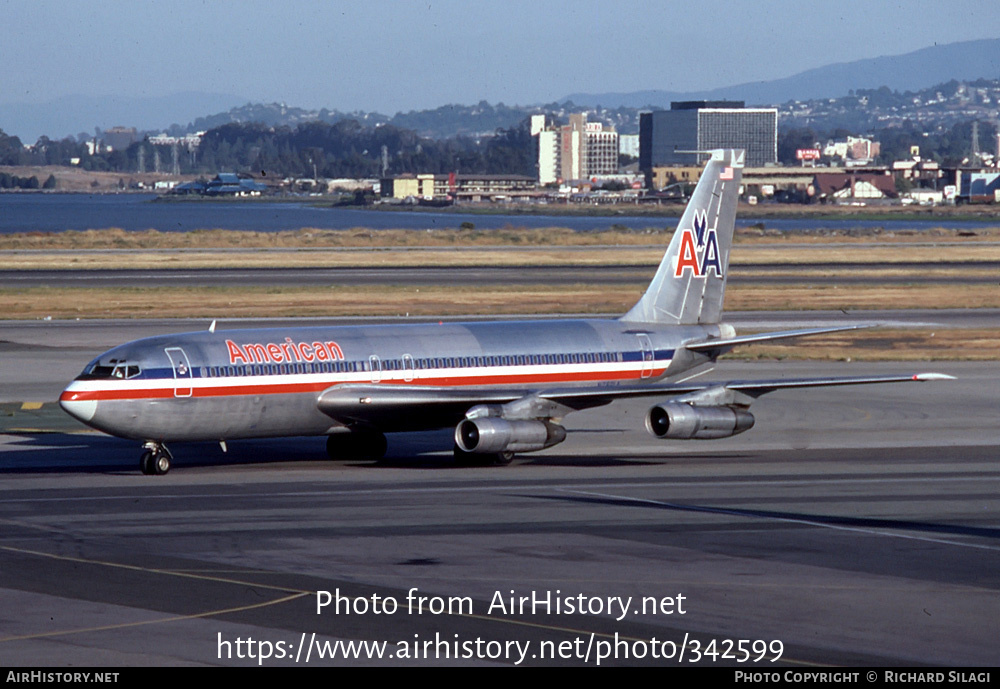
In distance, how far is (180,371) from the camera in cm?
3594

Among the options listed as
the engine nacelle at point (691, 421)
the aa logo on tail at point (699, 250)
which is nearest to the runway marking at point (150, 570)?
the engine nacelle at point (691, 421)

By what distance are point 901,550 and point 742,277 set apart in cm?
8004

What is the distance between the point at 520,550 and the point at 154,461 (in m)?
14.0

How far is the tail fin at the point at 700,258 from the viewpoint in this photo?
4500cm

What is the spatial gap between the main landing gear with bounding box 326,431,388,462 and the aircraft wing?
1754mm

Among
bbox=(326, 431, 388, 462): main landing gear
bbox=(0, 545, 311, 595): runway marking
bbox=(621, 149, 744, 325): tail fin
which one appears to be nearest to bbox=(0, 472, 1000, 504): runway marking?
bbox=(326, 431, 388, 462): main landing gear

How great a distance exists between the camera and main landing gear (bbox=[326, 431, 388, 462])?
40375 mm

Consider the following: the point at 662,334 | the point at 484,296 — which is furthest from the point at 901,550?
the point at 484,296

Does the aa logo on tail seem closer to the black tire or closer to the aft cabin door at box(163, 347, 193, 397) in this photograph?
the aft cabin door at box(163, 347, 193, 397)

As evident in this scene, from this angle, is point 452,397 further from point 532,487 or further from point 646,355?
point 646,355

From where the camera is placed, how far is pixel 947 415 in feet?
158

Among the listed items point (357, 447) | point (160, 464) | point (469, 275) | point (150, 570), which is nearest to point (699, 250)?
point (357, 447)

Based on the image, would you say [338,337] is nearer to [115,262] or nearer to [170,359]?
[170,359]

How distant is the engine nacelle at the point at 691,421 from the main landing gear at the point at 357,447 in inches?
326
